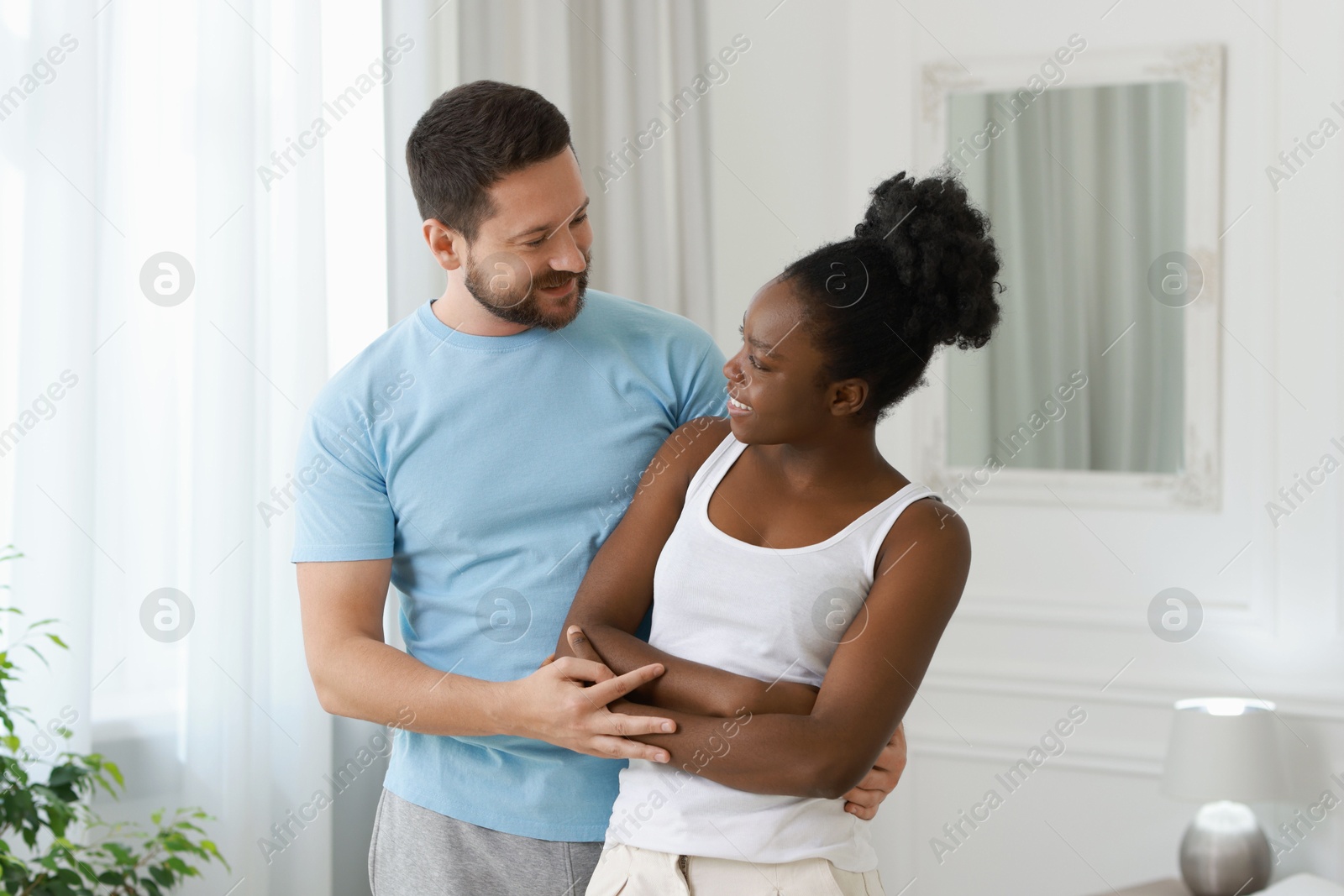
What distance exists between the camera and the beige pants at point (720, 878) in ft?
3.50

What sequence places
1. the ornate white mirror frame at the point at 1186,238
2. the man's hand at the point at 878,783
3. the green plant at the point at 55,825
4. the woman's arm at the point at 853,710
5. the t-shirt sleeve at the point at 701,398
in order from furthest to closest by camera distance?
the ornate white mirror frame at the point at 1186,238 < the green plant at the point at 55,825 < the t-shirt sleeve at the point at 701,398 < the man's hand at the point at 878,783 < the woman's arm at the point at 853,710

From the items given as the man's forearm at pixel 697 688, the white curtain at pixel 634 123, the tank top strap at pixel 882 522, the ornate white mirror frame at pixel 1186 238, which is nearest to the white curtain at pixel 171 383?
the white curtain at pixel 634 123

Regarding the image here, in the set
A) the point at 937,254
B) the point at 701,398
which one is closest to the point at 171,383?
the point at 701,398

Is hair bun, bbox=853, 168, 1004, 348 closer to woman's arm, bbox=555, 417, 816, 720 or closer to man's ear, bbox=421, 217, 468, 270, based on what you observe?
woman's arm, bbox=555, 417, 816, 720

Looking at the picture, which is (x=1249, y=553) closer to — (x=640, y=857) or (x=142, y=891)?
(x=640, y=857)

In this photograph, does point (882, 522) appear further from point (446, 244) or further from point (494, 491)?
point (446, 244)

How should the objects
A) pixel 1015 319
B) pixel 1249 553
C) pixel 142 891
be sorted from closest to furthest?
pixel 142 891 < pixel 1249 553 < pixel 1015 319

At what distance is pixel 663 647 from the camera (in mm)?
1186

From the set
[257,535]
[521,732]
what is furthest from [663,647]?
[257,535]

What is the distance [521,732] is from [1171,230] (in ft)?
7.32

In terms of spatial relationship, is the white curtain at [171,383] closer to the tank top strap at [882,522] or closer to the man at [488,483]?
the man at [488,483]

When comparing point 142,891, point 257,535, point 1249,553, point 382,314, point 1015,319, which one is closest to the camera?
point 142,891

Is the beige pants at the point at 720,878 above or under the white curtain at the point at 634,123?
under

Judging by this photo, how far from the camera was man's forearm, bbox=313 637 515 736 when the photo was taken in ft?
4.01
